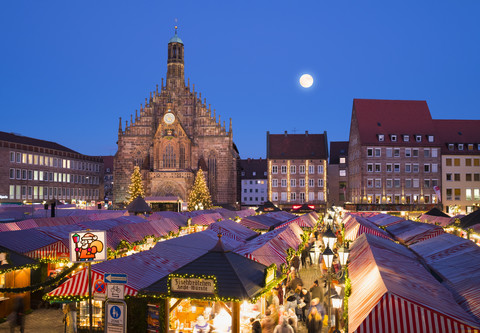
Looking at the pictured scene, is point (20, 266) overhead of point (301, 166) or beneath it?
beneath

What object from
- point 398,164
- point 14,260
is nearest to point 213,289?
point 14,260

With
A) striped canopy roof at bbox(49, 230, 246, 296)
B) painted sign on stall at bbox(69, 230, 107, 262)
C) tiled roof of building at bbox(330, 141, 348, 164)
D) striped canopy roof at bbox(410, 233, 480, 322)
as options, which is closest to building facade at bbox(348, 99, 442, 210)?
tiled roof of building at bbox(330, 141, 348, 164)

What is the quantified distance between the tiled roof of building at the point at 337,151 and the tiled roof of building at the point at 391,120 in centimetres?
→ 1369

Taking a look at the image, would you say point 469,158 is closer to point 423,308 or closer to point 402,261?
point 402,261

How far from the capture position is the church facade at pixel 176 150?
238ft

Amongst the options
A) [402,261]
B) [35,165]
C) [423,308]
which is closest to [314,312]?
[402,261]

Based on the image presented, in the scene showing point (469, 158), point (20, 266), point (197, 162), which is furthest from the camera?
point (197, 162)

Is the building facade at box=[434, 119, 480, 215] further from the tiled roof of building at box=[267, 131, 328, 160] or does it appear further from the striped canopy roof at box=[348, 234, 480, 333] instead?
the striped canopy roof at box=[348, 234, 480, 333]

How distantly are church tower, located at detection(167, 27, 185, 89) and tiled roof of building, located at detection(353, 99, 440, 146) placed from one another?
26439mm

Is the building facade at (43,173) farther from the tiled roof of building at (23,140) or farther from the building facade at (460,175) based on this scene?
the building facade at (460,175)

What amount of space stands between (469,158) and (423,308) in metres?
67.2

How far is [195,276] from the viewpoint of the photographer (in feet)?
31.4

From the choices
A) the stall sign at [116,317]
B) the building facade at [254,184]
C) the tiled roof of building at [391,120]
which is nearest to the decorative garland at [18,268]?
the stall sign at [116,317]

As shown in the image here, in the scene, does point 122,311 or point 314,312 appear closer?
point 122,311
